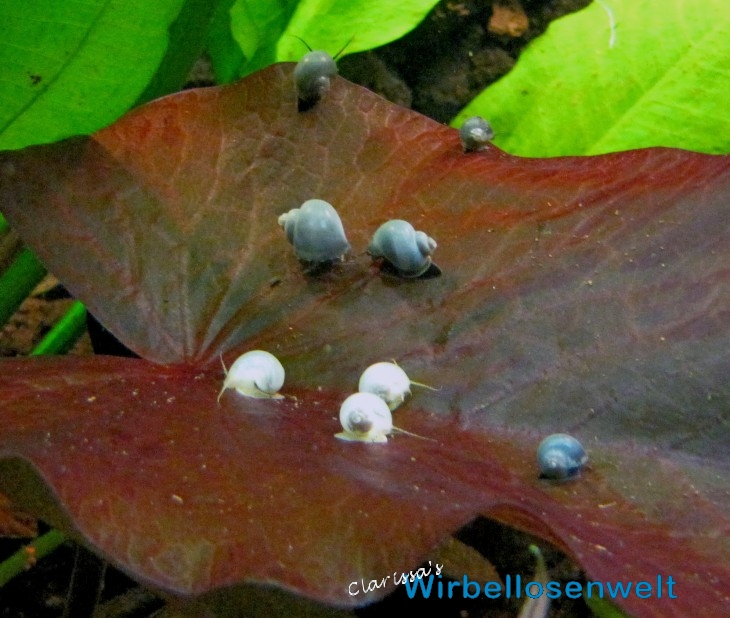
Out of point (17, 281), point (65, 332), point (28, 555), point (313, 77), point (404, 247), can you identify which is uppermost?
point (313, 77)

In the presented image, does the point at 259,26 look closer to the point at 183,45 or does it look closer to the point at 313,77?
the point at 183,45

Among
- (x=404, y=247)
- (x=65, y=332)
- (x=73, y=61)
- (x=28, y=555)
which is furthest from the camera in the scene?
(x=65, y=332)

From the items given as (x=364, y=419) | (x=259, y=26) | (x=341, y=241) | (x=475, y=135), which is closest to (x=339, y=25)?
(x=259, y=26)

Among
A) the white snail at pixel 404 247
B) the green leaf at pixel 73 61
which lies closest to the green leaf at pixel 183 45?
the green leaf at pixel 73 61

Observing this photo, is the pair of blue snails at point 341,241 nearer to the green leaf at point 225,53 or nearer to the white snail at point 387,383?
the white snail at point 387,383

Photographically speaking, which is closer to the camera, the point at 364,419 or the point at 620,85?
the point at 364,419

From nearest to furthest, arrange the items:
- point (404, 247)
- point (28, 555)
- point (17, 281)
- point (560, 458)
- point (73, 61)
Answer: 1. point (560, 458)
2. point (404, 247)
3. point (73, 61)
4. point (28, 555)
5. point (17, 281)
